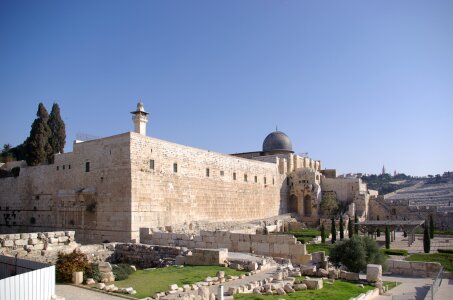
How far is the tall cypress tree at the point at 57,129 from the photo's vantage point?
100ft

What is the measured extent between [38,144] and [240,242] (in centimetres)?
1839

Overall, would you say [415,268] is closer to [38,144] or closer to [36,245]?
[36,245]

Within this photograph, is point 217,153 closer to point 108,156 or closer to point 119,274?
point 108,156

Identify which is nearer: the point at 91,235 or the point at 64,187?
the point at 91,235

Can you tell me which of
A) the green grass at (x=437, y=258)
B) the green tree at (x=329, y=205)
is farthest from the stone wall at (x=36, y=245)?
the green tree at (x=329, y=205)

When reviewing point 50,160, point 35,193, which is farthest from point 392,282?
point 50,160

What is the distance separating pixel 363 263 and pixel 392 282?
1.05 meters

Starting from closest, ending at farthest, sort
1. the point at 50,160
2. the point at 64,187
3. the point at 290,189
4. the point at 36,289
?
the point at 36,289 < the point at 64,187 < the point at 50,160 < the point at 290,189

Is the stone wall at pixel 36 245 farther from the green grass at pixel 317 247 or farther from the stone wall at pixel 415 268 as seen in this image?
the stone wall at pixel 415 268

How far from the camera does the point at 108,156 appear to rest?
20.1m

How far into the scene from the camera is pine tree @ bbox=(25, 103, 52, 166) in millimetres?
28078

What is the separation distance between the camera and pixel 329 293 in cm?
1001

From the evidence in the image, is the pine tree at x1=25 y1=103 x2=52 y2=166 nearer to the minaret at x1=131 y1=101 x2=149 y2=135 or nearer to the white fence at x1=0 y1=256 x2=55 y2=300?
the minaret at x1=131 y1=101 x2=149 y2=135

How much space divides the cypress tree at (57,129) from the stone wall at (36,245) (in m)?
17.4
